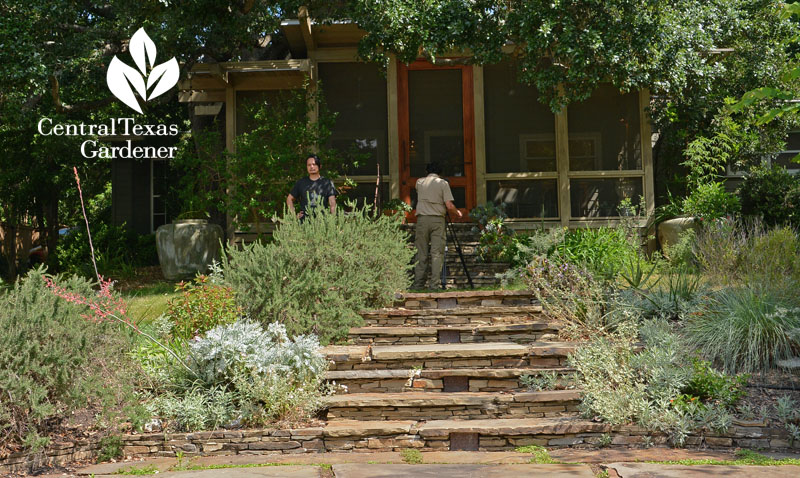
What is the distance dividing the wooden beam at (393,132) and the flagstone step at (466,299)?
449 cm

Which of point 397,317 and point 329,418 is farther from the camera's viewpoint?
point 397,317

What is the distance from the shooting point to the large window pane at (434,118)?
12195 millimetres

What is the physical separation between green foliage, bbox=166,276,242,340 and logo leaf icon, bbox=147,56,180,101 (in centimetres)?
674

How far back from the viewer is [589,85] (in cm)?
986

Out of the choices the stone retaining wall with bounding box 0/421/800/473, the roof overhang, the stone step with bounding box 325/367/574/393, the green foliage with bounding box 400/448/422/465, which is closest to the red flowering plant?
the stone retaining wall with bounding box 0/421/800/473

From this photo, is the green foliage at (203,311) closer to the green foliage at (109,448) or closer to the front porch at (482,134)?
the green foliage at (109,448)

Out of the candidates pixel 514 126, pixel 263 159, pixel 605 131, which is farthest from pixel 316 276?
pixel 605 131

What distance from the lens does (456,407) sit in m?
5.24

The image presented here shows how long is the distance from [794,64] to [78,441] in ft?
40.2

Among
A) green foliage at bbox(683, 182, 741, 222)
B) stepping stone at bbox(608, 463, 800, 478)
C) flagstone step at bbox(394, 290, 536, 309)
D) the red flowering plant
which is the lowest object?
stepping stone at bbox(608, 463, 800, 478)

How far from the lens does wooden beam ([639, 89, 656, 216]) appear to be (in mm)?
11984

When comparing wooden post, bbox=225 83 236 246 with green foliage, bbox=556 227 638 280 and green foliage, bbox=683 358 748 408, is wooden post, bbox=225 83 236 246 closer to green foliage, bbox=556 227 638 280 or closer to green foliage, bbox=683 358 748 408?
green foliage, bbox=556 227 638 280

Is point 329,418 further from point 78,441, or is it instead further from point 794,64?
point 794,64

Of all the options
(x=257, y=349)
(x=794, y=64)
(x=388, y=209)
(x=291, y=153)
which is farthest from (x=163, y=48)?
(x=794, y=64)
